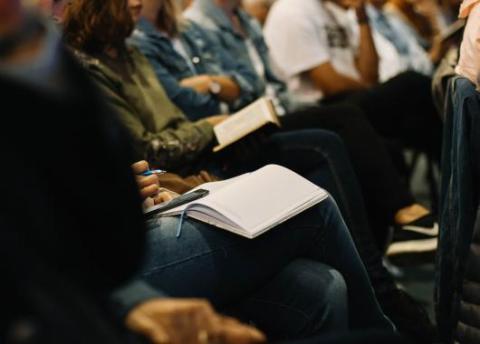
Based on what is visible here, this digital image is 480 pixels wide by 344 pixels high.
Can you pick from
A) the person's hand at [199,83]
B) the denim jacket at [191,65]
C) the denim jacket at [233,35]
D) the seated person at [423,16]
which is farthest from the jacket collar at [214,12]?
the seated person at [423,16]

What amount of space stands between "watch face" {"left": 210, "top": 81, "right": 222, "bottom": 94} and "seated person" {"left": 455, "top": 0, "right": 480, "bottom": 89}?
101 centimetres

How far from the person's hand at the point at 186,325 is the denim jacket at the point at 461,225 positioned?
2.94ft

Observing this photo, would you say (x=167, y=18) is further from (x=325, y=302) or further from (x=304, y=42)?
(x=325, y=302)

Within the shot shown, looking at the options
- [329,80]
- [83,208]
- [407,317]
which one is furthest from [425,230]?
[83,208]

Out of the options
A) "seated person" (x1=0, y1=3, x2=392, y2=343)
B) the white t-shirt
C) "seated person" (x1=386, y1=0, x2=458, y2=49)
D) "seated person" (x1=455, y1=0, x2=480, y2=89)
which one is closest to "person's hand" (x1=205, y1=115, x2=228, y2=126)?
"seated person" (x1=455, y1=0, x2=480, y2=89)

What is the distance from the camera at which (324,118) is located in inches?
110

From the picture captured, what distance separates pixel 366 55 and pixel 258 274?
7.82 feet

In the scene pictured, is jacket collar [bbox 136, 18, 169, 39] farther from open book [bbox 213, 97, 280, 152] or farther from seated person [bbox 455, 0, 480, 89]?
seated person [bbox 455, 0, 480, 89]

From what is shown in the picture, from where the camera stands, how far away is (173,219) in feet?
5.26

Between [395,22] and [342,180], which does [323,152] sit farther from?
[395,22]

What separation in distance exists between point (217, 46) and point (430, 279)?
120 cm

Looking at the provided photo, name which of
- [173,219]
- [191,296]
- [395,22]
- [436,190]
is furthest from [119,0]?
[395,22]

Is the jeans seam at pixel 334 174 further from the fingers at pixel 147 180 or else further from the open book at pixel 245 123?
the fingers at pixel 147 180

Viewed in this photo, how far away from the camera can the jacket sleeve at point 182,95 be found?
2.68 meters
